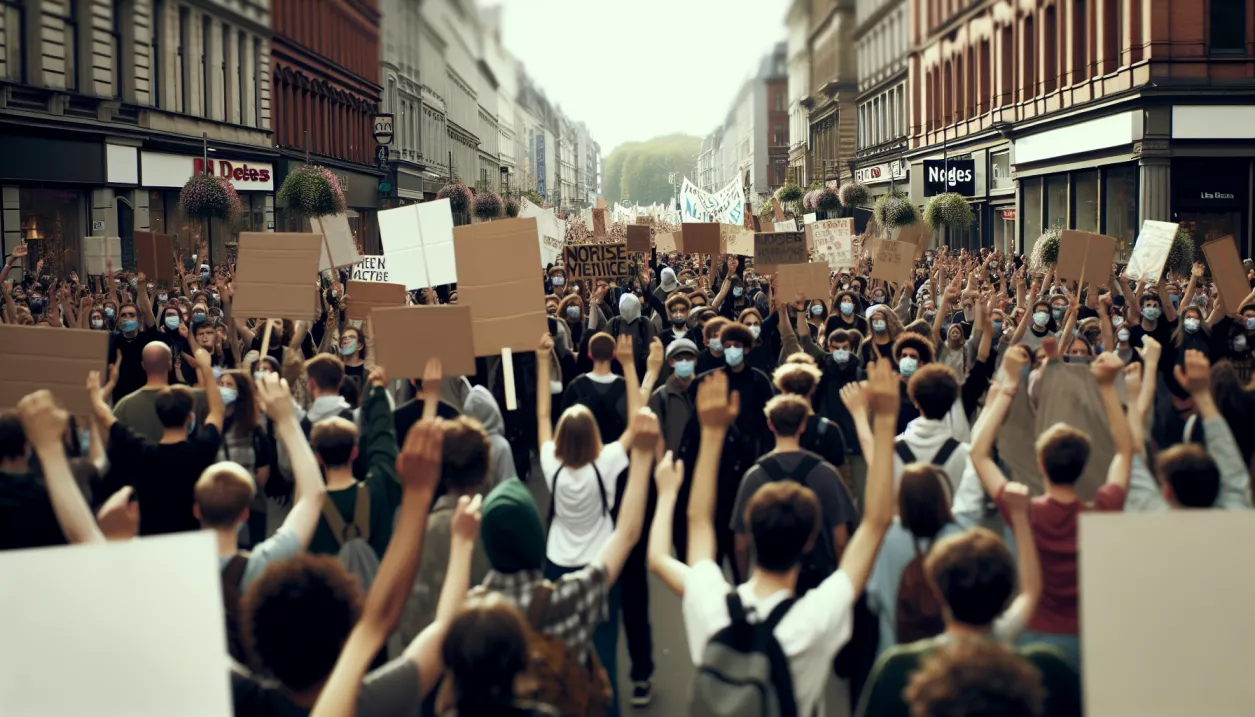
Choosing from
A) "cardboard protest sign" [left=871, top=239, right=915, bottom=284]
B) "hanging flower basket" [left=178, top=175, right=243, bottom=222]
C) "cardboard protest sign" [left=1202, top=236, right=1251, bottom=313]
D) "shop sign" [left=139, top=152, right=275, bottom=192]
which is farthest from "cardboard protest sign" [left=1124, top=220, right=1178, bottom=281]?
"shop sign" [left=139, top=152, right=275, bottom=192]

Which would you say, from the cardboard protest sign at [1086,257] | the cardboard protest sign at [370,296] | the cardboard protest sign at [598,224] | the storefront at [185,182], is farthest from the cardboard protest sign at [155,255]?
the storefront at [185,182]

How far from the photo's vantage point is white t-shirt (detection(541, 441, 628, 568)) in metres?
5.95

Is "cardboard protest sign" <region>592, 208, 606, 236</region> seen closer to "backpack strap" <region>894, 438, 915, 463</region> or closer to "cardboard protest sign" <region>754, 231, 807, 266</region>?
"cardboard protest sign" <region>754, 231, 807, 266</region>

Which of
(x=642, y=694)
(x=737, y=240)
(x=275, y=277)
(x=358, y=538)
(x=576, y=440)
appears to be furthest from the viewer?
(x=737, y=240)

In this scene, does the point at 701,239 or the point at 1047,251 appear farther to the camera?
the point at 1047,251

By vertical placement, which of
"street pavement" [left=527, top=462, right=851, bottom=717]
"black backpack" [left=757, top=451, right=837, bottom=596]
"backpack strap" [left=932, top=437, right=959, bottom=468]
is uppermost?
"backpack strap" [left=932, top=437, right=959, bottom=468]

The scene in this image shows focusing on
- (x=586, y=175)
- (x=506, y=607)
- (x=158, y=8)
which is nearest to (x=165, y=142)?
(x=158, y=8)

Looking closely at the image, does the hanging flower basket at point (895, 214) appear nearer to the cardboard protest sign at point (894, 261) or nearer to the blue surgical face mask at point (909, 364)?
the cardboard protest sign at point (894, 261)

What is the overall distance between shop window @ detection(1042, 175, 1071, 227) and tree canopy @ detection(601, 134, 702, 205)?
10.1m

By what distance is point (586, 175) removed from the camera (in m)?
82.9

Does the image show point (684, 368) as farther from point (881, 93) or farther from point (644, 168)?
point (881, 93)

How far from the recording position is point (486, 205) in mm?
40906

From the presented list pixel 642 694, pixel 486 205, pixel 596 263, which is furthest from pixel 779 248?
pixel 486 205

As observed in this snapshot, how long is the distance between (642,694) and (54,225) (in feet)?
86.3
